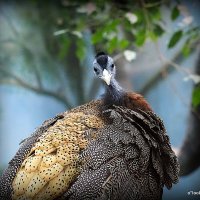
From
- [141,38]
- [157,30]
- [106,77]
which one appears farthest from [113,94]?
[157,30]

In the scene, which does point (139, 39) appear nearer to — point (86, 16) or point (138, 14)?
point (138, 14)

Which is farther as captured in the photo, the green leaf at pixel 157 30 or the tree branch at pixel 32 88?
the tree branch at pixel 32 88

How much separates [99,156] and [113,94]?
0.19 metres

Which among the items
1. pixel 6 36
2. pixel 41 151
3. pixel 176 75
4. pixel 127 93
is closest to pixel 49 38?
pixel 6 36

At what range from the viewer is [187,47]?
1.61 metres

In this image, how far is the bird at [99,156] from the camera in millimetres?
964

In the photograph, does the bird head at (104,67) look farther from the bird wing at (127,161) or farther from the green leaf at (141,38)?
the green leaf at (141,38)

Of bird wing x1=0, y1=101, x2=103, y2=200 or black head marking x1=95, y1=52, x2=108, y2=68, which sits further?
black head marking x1=95, y1=52, x2=108, y2=68

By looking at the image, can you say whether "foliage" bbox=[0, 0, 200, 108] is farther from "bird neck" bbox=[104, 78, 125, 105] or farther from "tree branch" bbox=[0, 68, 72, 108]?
"bird neck" bbox=[104, 78, 125, 105]

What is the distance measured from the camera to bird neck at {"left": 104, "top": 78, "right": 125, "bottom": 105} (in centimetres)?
114

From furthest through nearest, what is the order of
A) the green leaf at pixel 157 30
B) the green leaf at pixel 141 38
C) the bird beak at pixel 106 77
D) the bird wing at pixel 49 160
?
the green leaf at pixel 157 30 < the green leaf at pixel 141 38 < the bird beak at pixel 106 77 < the bird wing at pixel 49 160

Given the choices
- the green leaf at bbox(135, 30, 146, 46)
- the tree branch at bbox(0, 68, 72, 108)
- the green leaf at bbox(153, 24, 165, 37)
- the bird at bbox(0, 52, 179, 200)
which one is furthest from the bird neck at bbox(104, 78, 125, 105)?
the tree branch at bbox(0, 68, 72, 108)

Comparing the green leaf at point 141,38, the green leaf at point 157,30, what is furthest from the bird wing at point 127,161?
the green leaf at point 157,30

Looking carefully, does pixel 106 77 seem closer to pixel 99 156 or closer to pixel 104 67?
pixel 104 67
